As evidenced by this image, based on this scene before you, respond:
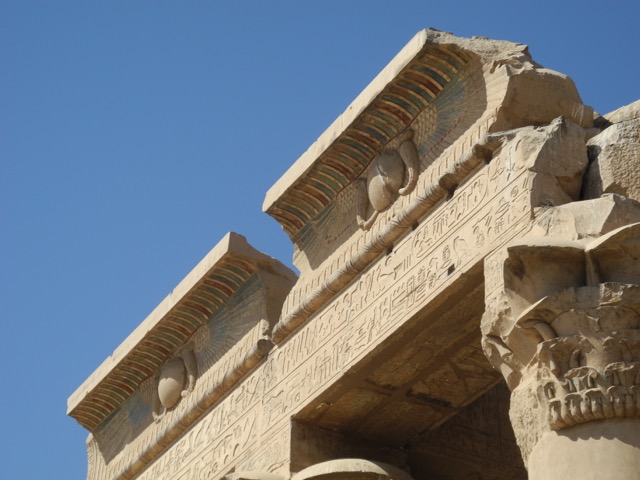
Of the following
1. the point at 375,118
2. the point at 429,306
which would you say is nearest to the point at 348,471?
the point at 429,306

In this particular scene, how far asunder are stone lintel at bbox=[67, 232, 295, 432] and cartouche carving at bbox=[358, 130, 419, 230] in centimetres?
137

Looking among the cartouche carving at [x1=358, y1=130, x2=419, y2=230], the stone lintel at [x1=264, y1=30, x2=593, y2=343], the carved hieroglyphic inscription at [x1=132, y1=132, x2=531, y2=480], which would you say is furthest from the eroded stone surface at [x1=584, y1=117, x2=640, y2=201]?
the cartouche carving at [x1=358, y1=130, x2=419, y2=230]

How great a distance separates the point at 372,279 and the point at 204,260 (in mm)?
2088

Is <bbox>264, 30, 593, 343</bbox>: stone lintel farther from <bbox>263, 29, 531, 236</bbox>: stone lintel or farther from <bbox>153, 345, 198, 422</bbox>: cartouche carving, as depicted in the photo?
<bbox>153, 345, 198, 422</bbox>: cartouche carving

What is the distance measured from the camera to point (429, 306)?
31.4 feet

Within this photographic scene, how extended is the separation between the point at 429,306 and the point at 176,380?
11.4 ft

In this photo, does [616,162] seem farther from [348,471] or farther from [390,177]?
[348,471]

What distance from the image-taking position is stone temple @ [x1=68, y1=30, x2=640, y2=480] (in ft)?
26.8

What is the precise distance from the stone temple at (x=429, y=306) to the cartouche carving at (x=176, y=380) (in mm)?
17

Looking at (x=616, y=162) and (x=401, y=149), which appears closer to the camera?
(x=616, y=162)

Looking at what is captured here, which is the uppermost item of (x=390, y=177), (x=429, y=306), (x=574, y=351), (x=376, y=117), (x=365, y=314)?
(x=376, y=117)

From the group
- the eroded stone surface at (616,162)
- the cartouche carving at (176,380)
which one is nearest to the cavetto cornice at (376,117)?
the eroded stone surface at (616,162)

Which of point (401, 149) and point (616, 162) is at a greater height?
point (401, 149)

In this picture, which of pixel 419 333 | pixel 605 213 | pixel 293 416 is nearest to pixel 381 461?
pixel 293 416
